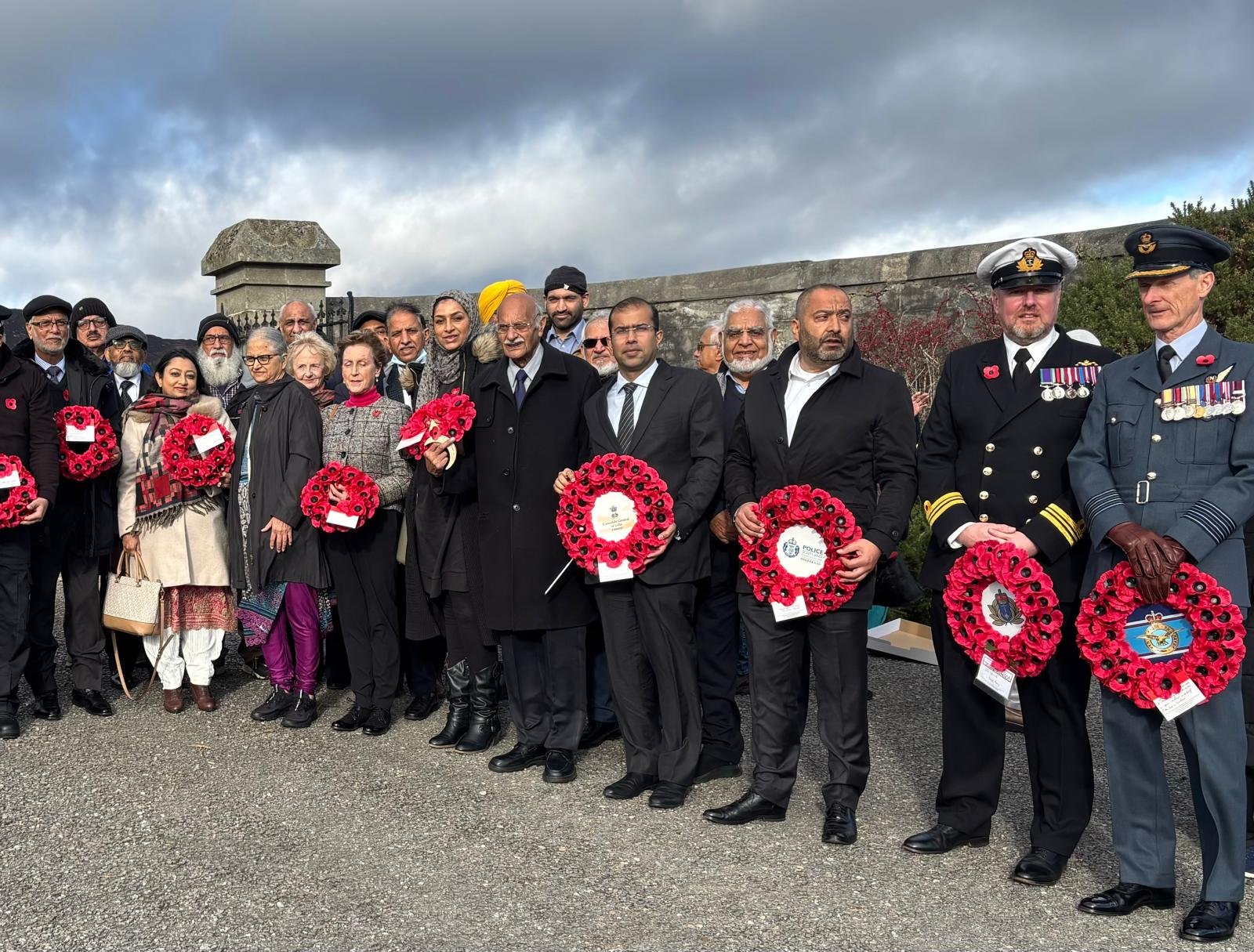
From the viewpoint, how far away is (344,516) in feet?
19.8

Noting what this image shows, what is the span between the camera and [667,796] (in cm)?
511

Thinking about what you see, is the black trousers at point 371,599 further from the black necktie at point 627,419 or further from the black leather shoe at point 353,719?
the black necktie at point 627,419

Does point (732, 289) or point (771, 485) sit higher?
point (732, 289)

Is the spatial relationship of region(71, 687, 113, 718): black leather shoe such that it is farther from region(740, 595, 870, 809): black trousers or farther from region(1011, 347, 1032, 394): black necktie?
region(1011, 347, 1032, 394): black necktie

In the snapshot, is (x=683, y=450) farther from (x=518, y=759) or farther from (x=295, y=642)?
(x=295, y=642)

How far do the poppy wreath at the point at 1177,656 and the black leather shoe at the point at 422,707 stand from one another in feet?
12.4

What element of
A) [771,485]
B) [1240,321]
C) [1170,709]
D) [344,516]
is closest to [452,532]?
[344,516]

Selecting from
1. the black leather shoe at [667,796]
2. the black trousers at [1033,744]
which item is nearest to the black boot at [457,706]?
the black leather shoe at [667,796]

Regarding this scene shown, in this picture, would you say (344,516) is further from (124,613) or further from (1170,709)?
(1170,709)

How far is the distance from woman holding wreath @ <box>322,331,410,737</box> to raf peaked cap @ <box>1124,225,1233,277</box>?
3.84 metres

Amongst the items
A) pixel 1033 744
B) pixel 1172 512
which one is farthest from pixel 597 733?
pixel 1172 512

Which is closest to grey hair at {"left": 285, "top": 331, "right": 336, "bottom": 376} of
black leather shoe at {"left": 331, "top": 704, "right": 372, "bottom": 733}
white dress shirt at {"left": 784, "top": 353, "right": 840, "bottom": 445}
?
black leather shoe at {"left": 331, "top": 704, "right": 372, "bottom": 733}

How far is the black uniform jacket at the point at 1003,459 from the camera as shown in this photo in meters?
4.27

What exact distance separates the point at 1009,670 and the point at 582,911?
1.77 metres
